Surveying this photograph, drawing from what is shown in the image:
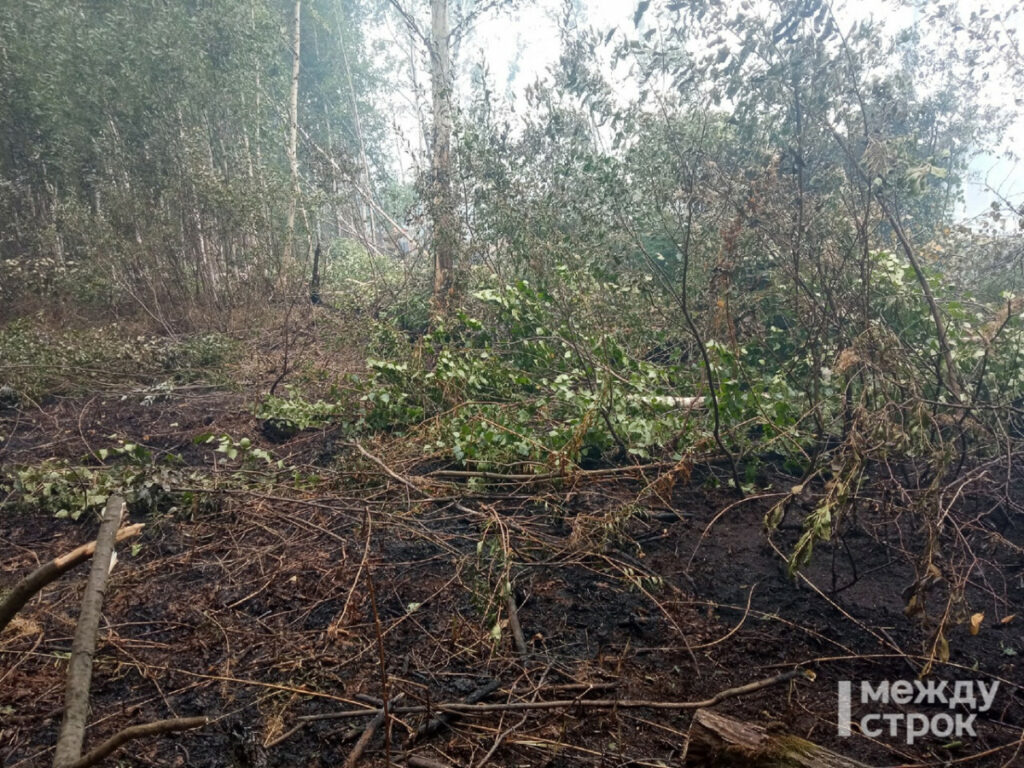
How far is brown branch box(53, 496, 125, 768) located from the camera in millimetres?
1056

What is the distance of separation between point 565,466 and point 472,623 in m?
1.22

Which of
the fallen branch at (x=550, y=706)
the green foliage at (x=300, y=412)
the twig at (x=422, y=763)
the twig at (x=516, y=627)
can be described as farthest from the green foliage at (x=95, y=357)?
the twig at (x=422, y=763)

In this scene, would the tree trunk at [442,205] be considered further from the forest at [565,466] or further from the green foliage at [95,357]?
the green foliage at [95,357]

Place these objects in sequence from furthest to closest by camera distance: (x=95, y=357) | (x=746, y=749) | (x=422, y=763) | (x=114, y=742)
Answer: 1. (x=95, y=357)
2. (x=422, y=763)
3. (x=746, y=749)
4. (x=114, y=742)

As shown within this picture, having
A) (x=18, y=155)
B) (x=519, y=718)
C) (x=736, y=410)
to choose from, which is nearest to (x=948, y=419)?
(x=736, y=410)

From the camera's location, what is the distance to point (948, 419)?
3.63 m

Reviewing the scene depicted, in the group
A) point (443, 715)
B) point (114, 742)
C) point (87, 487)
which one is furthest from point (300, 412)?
point (114, 742)

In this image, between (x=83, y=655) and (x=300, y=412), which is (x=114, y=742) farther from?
(x=300, y=412)

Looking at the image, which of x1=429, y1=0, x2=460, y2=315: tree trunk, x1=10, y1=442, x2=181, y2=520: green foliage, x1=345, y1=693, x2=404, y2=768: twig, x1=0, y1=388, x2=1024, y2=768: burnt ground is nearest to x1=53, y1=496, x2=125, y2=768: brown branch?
x1=0, y1=388, x2=1024, y2=768: burnt ground

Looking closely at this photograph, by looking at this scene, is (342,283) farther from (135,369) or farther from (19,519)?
(19,519)

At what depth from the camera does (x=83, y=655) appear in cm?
116

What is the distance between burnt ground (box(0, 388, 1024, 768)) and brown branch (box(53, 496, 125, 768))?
2.39 feet

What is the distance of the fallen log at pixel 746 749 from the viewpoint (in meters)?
1.64

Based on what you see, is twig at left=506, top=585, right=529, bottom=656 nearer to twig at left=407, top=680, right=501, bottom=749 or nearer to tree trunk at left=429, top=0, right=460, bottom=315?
twig at left=407, top=680, right=501, bottom=749
